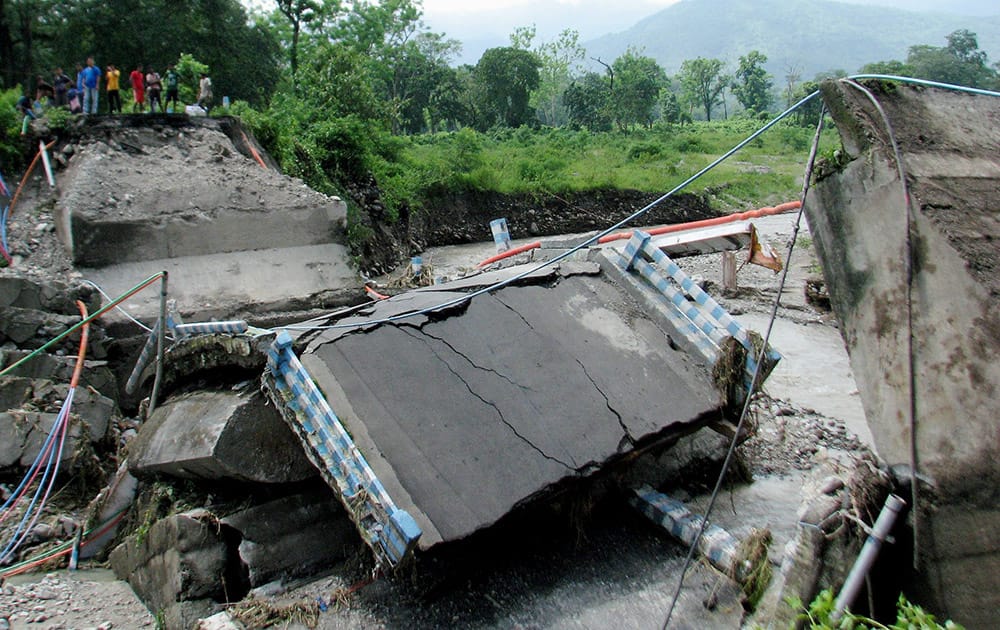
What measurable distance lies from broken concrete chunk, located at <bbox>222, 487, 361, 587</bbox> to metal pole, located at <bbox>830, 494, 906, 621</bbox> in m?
2.87

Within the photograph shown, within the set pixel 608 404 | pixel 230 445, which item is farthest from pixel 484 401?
pixel 230 445

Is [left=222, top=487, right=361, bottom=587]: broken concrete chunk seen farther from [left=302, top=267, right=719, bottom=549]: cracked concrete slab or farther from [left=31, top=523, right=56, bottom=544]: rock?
[left=31, top=523, right=56, bottom=544]: rock

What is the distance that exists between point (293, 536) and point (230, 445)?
70 centimetres

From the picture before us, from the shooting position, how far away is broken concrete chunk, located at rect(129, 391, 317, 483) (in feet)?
15.5

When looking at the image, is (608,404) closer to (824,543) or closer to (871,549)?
(824,543)

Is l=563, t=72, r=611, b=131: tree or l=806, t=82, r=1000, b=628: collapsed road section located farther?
l=563, t=72, r=611, b=131: tree

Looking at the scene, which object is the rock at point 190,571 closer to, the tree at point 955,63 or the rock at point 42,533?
the rock at point 42,533

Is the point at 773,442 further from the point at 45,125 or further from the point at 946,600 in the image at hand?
the point at 45,125

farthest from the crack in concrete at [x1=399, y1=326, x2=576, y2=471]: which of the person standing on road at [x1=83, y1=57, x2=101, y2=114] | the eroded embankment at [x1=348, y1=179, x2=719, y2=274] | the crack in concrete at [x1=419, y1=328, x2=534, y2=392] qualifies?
the eroded embankment at [x1=348, y1=179, x2=719, y2=274]

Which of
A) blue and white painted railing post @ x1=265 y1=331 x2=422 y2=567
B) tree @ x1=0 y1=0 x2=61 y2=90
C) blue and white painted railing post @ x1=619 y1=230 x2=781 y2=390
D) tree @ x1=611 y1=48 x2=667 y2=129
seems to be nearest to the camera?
blue and white painted railing post @ x1=265 y1=331 x2=422 y2=567

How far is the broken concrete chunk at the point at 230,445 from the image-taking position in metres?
Result: 4.73

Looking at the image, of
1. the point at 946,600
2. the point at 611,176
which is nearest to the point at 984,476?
the point at 946,600

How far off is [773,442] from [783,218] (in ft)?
70.4

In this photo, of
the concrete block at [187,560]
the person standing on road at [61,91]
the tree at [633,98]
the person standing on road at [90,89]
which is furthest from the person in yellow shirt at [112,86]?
the tree at [633,98]
